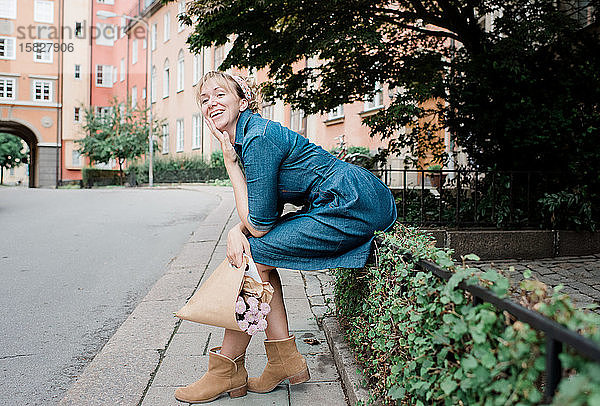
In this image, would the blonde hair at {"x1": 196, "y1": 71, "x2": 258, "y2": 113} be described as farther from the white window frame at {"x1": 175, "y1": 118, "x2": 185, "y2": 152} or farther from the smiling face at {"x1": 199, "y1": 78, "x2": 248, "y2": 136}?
the white window frame at {"x1": 175, "y1": 118, "x2": 185, "y2": 152}

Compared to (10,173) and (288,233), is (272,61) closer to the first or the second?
(288,233)

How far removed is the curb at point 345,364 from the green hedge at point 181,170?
89.0ft

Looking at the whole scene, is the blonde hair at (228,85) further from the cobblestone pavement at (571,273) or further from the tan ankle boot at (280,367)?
the cobblestone pavement at (571,273)

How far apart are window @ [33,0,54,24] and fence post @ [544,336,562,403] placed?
169 feet

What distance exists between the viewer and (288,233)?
2842 mm

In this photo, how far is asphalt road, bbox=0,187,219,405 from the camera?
3809 millimetres

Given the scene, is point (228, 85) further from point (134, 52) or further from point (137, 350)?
point (134, 52)

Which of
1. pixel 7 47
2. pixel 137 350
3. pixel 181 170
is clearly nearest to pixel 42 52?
pixel 7 47

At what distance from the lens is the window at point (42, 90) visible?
45.0 m

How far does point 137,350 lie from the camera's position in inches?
153

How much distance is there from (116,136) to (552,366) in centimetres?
3617

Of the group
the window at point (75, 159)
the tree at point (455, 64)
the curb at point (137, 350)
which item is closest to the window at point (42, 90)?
the window at point (75, 159)

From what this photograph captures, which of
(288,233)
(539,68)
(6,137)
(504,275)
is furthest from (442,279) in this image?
(6,137)

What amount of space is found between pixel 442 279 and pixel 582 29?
7184 mm
